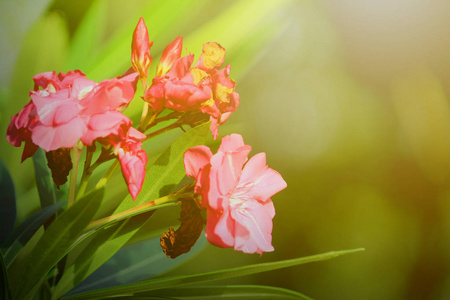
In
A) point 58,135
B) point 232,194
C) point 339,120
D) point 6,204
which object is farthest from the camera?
point 339,120

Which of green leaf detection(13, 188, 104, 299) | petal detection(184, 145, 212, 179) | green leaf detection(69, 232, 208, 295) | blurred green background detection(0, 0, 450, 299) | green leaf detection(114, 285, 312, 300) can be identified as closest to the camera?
green leaf detection(13, 188, 104, 299)

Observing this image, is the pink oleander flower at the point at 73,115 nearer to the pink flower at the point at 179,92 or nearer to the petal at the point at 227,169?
the pink flower at the point at 179,92

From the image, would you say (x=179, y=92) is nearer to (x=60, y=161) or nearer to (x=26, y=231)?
(x=60, y=161)

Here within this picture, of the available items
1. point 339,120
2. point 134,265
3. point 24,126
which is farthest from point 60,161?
point 339,120

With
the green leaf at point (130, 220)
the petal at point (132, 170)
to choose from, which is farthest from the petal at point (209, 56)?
the petal at point (132, 170)

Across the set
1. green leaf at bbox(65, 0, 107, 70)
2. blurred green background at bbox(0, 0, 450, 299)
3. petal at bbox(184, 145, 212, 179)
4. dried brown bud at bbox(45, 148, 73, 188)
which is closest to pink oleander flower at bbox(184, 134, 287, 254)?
petal at bbox(184, 145, 212, 179)

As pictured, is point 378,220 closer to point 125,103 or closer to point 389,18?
point 389,18

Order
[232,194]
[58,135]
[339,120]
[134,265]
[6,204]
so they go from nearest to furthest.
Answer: [58,135] < [232,194] < [6,204] < [134,265] < [339,120]

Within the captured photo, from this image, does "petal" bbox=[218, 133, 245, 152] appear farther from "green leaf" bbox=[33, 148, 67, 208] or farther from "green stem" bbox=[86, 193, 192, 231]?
"green leaf" bbox=[33, 148, 67, 208]
